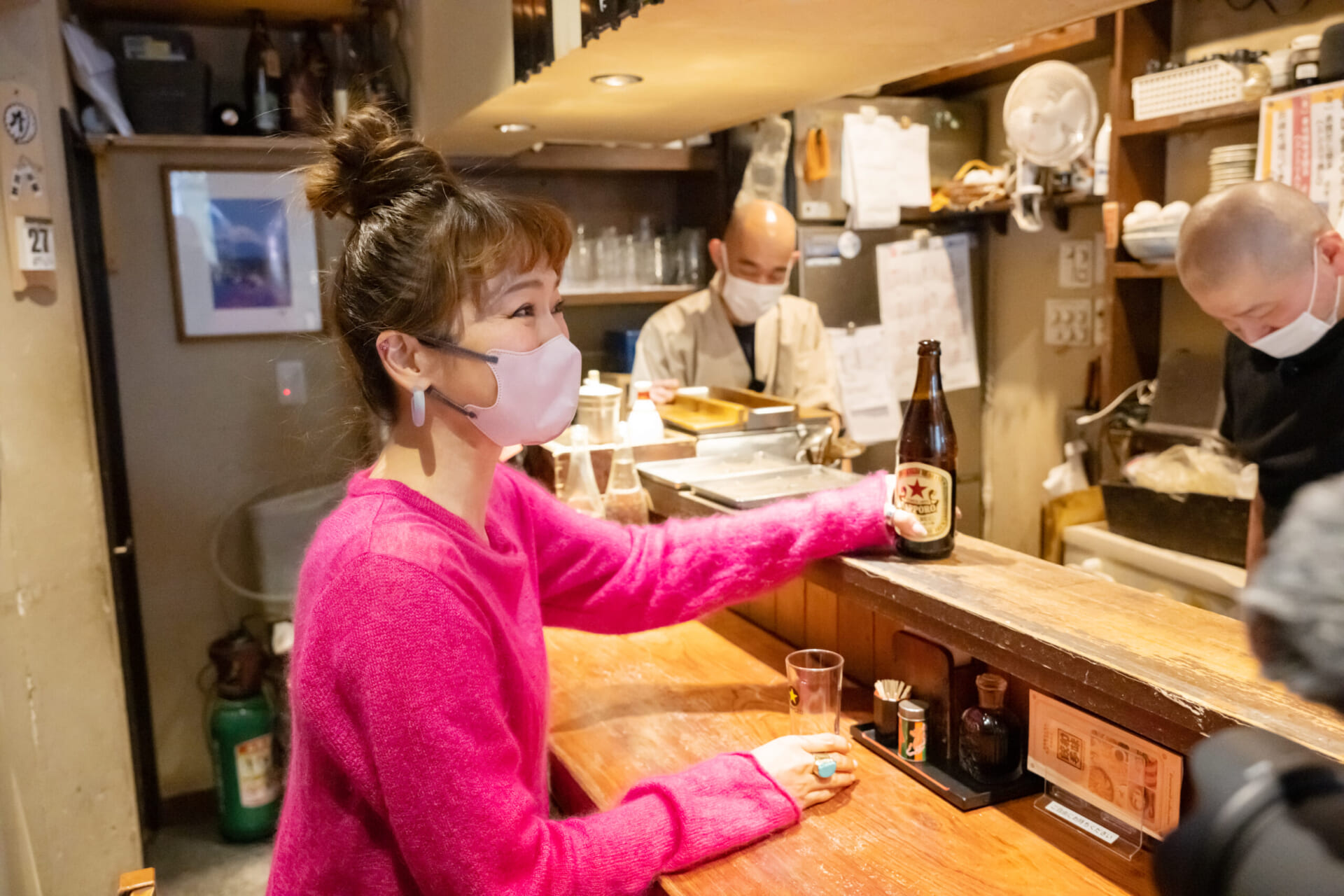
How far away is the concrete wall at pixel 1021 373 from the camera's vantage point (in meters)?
3.50

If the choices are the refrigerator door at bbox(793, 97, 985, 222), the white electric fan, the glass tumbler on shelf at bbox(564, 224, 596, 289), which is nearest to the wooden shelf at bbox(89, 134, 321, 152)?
the glass tumbler on shelf at bbox(564, 224, 596, 289)

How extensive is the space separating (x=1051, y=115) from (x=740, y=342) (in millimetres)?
1191

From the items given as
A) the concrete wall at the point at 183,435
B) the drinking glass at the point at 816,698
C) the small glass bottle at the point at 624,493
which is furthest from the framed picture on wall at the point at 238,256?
the drinking glass at the point at 816,698

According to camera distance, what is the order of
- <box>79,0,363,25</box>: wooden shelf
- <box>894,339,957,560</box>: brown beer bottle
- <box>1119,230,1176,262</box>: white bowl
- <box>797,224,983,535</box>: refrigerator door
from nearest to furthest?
<box>894,339,957,560</box>: brown beer bottle → <box>1119,230,1176,262</box>: white bowl → <box>79,0,363,25</box>: wooden shelf → <box>797,224,983,535</box>: refrigerator door

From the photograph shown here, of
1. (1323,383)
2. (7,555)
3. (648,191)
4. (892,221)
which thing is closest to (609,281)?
(648,191)

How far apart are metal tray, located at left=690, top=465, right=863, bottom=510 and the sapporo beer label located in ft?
0.77

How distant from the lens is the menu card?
96 cm

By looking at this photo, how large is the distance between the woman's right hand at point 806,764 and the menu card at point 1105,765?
0.71ft

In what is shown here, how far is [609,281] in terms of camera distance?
3383 millimetres

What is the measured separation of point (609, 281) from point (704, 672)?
2116 mm

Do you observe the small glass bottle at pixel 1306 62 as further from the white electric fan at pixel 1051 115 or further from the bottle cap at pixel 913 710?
the bottle cap at pixel 913 710

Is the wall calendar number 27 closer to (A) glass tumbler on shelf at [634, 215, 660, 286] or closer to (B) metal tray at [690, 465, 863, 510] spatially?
(B) metal tray at [690, 465, 863, 510]

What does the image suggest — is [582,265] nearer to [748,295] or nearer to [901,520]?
[748,295]

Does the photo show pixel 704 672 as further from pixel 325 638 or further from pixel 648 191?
pixel 648 191
